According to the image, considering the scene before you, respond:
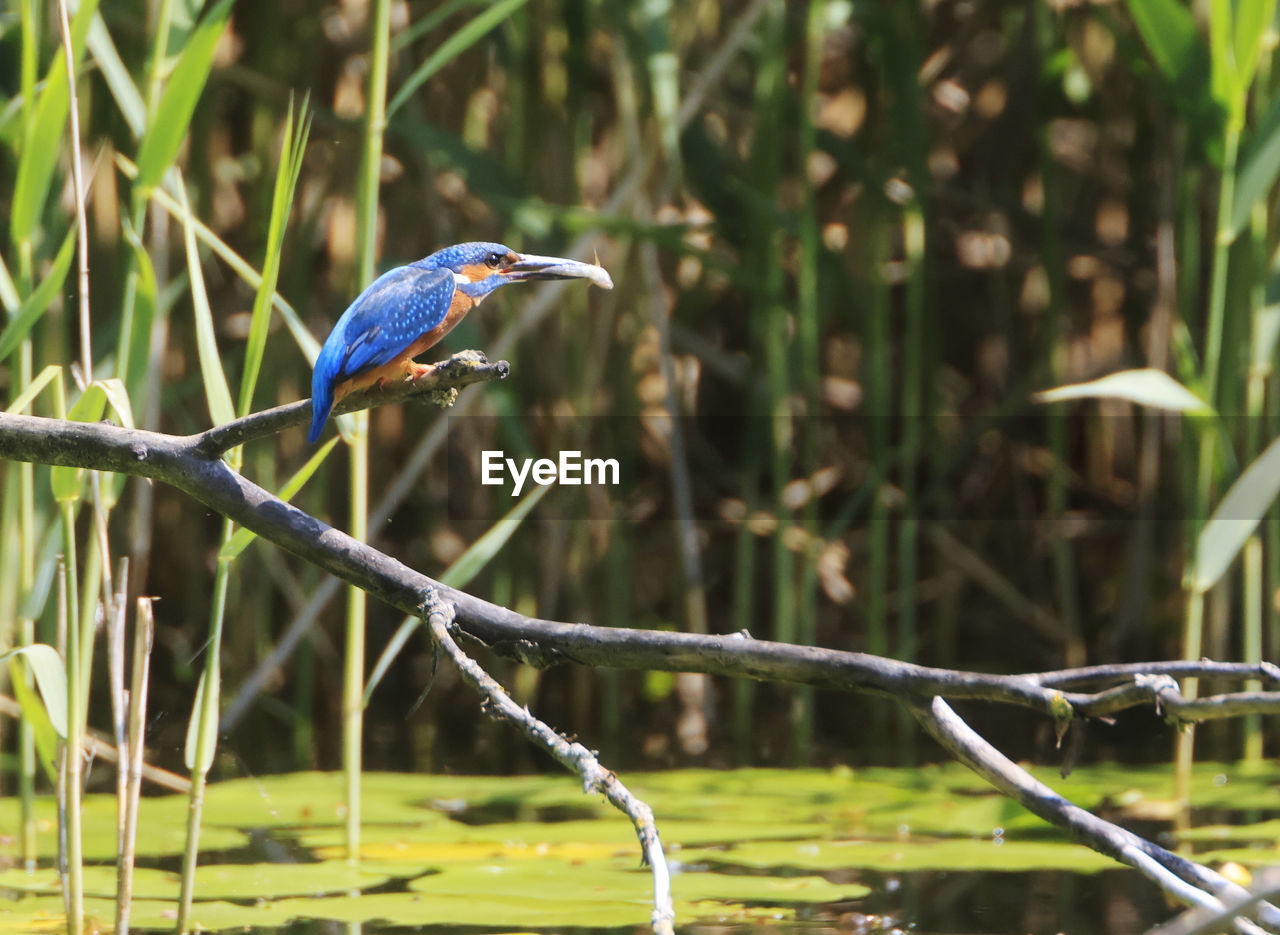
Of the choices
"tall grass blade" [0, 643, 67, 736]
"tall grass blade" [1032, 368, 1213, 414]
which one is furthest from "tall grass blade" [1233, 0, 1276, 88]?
"tall grass blade" [0, 643, 67, 736]

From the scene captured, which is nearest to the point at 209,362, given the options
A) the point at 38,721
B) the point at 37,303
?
the point at 37,303

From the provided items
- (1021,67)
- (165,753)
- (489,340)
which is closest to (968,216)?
(1021,67)

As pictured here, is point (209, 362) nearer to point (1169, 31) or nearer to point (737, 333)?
point (1169, 31)

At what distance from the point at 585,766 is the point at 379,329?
607 millimetres

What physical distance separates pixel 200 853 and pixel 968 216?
309cm

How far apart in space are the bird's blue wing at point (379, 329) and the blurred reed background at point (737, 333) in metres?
1.57

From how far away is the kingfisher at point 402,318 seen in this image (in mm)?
1456

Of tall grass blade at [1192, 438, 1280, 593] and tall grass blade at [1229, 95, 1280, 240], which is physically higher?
tall grass blade at [1229, 95, 1280, 240]

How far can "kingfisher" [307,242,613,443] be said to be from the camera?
1.46m

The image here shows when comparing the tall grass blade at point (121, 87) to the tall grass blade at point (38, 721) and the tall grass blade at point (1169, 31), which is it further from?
the tall grass blade at point (1169, 31)

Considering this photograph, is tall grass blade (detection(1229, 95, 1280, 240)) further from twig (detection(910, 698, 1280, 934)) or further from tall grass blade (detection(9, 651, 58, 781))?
tall grass blade (detection(9, 651, 58, 781))

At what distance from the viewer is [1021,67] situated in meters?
4.40

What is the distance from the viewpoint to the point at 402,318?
1.48m

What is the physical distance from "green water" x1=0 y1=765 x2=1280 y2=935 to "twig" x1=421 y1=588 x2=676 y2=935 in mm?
1129
